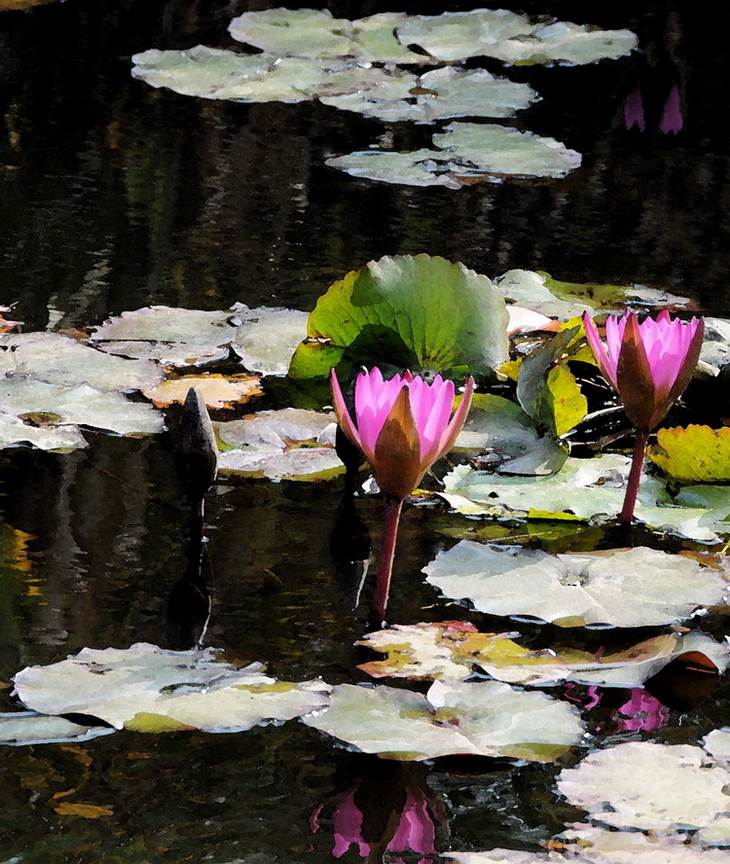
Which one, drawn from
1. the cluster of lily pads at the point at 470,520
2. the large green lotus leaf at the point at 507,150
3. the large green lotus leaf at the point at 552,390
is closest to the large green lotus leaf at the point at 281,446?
the cluster of lily pads at the point at 470,520

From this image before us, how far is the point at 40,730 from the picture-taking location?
3.20 ft

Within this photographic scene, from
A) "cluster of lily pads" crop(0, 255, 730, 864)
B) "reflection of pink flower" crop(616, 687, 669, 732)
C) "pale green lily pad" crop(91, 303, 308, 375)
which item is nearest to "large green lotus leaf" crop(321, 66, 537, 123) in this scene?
"cluster of lily pads" crop(0, 255, 730, 864)

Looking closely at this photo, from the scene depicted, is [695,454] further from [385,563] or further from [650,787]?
[650,787]

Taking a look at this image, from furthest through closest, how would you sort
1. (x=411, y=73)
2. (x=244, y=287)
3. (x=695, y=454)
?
(x=411, y=73)
(x=244, y=287)
(x=695, y=454)

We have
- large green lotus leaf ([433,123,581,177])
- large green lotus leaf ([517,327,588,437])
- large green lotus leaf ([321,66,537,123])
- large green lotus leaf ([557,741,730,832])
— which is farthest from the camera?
large green lotus leaf ([321,66,537,123])

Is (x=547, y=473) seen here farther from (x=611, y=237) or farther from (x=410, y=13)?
(x=410, y=13)

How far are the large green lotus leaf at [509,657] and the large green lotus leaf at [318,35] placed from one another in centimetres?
271

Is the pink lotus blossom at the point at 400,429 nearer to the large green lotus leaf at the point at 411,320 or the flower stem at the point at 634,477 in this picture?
the flower stem at the point at 634,477

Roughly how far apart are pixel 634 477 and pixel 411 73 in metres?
2.43

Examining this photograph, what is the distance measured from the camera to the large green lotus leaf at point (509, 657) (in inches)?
44.1

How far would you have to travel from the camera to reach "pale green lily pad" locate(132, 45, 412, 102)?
3.26 metres

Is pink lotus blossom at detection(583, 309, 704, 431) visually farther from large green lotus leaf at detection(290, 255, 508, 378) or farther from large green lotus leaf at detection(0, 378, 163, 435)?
large green lotus leaf at detection(0, 378, 163, 435)

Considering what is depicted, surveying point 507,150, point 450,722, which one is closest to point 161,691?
point 450,722

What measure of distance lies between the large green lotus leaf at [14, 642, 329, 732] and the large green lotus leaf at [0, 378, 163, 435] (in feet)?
1.81
